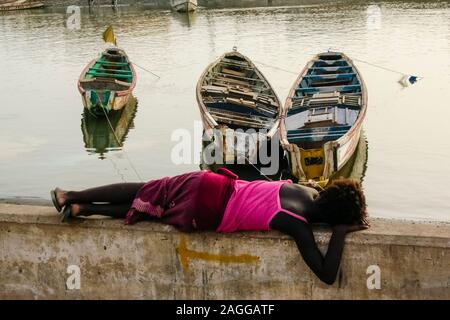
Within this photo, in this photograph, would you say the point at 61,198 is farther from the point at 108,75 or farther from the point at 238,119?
the point at 108,75

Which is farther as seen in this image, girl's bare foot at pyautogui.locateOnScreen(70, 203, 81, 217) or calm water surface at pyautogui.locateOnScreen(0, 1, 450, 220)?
calm water surface at pyautogui.locateOnScreen(0, 1, 450, 220)

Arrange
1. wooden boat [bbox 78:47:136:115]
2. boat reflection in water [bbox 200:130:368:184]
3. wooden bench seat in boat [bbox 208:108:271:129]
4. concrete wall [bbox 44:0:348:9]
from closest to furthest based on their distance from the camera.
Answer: boat reflection in water [bbox 200:130:368:184]
wooden bench seat in boat [bbox 208:108:271:129]
wooden boat [bbox 78:47:136:115]
concrete wall [bbox 44:0:348:9]

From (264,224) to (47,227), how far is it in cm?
182

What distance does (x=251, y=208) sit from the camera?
16.3ft

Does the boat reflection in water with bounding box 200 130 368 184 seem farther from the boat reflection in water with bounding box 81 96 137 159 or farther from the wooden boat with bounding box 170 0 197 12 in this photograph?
the wooden boat with bounding box 170 0 197 12

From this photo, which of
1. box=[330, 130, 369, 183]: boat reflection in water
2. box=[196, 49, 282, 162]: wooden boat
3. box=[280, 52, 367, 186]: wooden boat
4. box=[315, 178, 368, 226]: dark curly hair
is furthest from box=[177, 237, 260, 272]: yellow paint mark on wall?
box=[196, 49, 282, 162]: wooden boat

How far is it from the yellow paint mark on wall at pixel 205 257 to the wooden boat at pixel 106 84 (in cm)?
1369

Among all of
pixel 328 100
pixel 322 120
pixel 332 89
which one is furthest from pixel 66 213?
pixel 332 89

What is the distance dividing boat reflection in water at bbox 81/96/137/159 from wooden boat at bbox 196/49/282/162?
2771mm

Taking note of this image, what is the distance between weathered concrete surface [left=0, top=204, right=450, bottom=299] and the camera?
4.87 meters

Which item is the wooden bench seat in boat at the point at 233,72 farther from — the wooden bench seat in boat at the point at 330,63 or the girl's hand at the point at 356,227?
the girl's hand at the point at 356,227

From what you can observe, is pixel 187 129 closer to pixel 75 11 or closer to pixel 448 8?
pixel 448 8

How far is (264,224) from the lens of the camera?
16.2ft
